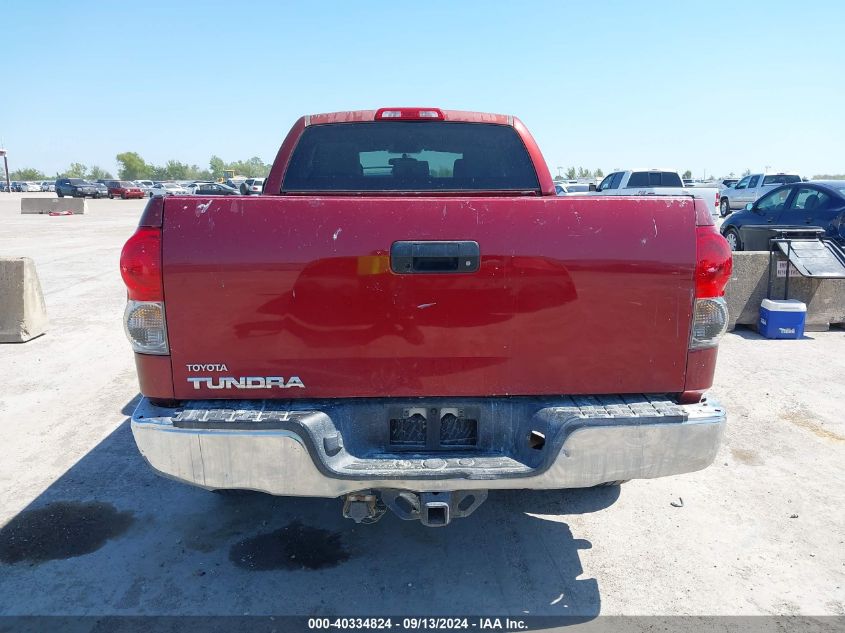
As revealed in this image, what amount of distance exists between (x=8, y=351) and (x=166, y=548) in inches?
194

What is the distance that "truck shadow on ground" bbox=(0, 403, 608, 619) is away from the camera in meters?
2.91

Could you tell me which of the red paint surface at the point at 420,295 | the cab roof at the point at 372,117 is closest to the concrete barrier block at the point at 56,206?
the cab roof at the point at 372,117

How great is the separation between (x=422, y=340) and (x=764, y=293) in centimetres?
Result: 694

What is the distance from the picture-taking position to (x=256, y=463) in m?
2.46

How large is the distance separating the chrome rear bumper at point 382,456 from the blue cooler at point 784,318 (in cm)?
577

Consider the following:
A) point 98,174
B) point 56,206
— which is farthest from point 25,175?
point 56,206

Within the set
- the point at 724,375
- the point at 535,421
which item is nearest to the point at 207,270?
the point at 535,421

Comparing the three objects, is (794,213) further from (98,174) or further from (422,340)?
(98,174)

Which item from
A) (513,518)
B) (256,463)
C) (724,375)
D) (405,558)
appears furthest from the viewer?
(724,375)

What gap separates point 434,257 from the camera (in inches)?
99.1

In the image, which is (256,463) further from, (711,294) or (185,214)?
(711,294)

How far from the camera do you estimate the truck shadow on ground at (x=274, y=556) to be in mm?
2910

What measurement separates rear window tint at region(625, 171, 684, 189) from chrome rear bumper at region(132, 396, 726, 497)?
1854 cm

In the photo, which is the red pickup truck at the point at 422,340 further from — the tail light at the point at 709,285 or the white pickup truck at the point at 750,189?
the white pickup truck at the point at 750,189
